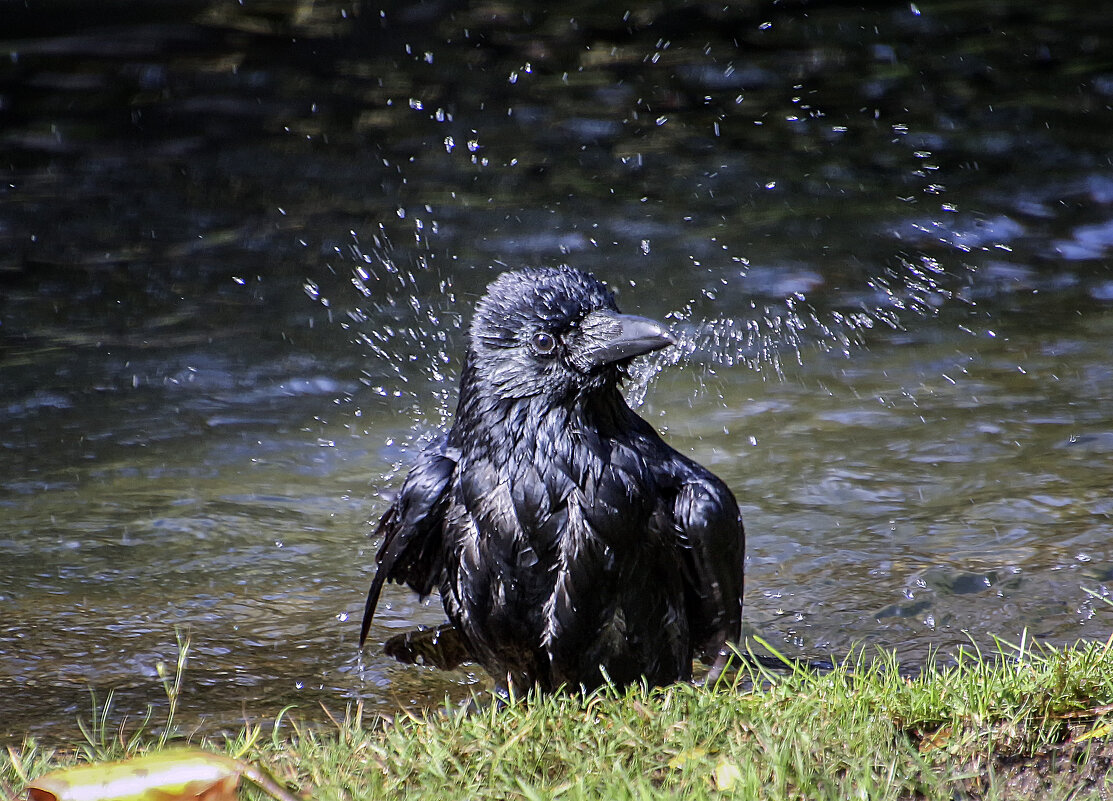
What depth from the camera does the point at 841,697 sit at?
2.72 meters

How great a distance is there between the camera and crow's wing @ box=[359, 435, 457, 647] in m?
3.60

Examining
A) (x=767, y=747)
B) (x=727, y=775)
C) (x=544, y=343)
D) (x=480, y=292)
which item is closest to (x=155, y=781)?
(x=727, y=775)

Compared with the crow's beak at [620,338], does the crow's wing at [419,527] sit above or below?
below

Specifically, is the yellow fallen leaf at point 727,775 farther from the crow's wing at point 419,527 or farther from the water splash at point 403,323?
the water splash at point 403,323

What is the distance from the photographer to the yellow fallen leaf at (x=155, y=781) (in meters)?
2.23

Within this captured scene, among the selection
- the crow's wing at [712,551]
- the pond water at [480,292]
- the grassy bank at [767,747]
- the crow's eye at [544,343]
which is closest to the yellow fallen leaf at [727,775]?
the grassy bank at [767,747]

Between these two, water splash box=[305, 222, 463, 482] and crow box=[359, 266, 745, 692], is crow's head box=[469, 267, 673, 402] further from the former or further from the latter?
water splash box=[305, 222, 463, 482]

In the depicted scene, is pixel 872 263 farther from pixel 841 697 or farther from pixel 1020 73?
pixel 841 697

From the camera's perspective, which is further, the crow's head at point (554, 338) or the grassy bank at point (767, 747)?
the crow's head at point (554, 338)

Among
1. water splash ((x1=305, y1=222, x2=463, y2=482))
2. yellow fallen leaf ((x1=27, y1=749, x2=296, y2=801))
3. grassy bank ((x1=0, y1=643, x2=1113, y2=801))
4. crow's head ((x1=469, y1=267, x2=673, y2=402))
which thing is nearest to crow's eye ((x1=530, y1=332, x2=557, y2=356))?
crow's head ((x1=469, y1=267, x2=673, y2=402))

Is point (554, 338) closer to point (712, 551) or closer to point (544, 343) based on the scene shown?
point (544, 343)

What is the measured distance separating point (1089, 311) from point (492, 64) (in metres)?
5.21

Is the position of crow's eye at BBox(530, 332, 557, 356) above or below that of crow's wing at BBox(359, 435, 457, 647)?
above

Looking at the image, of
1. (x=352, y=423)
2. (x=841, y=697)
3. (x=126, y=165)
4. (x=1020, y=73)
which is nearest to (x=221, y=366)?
(x=352, y=423)
